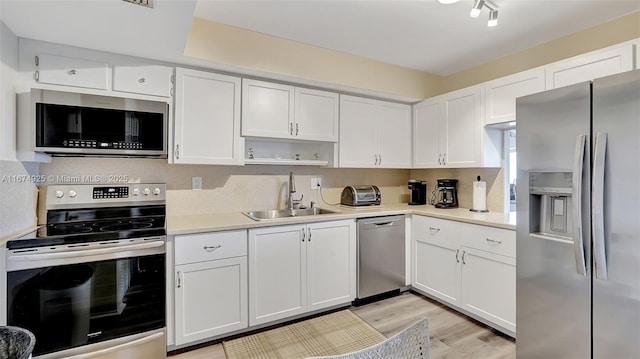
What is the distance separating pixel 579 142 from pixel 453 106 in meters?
1.64

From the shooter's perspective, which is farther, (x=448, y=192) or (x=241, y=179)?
(x=448, y=192)

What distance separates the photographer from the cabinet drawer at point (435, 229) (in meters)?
2.70

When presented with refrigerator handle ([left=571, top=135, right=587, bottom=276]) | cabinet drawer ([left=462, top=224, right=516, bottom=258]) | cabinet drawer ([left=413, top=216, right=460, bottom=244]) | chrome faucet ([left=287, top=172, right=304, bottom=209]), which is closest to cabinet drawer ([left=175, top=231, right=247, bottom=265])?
chrome faucet ([left=287, top=172, right=304, bottom=209])

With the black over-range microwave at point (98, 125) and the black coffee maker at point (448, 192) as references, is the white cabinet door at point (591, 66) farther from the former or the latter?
the black over-range microwave at point (98, 125)

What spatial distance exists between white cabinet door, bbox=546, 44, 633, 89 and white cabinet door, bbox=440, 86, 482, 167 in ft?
2.10

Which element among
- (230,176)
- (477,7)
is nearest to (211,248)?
(230,176)

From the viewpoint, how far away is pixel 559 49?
2.61 meters

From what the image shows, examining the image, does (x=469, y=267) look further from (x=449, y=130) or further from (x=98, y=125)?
(x=98, y=125)

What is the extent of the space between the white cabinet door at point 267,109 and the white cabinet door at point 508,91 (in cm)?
183

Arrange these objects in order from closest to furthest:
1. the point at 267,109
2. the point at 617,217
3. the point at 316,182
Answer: the point at 617,217
the point at 267,109
the point at 316,182

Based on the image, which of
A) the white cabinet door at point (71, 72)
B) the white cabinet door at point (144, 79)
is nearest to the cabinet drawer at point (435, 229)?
the white cabinet door at point (144, 79)

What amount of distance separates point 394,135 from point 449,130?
1.95 ft

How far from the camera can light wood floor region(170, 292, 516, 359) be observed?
214 cm

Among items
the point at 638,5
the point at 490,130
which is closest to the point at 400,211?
the point at 490,130
